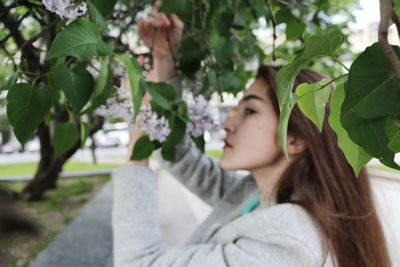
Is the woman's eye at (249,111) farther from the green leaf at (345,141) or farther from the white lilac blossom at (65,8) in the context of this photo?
the green leaf at (345,141)

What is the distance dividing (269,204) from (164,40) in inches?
19.1

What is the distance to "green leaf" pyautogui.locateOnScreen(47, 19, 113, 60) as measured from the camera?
398 millimetres

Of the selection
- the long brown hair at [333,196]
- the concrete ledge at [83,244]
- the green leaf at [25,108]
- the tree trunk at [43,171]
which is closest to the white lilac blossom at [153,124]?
the green leaf at [25,108]

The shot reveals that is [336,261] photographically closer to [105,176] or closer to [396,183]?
[396,183]

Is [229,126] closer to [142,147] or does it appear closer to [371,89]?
[142,147]

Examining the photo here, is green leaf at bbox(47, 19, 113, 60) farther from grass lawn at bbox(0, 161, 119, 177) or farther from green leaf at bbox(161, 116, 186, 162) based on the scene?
grass lawn at bbox(0, 161, 119, 177)

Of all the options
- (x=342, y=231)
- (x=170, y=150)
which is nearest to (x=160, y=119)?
(x=170, y=150)

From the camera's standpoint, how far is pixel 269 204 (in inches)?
36.5

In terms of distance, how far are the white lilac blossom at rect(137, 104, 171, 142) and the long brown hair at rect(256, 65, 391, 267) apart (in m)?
0.33

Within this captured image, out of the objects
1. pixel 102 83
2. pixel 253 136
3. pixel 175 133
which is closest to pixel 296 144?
pixel 253 136

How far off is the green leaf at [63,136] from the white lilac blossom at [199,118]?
245 mm

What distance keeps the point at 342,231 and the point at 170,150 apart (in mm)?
389

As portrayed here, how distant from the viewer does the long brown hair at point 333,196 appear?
2.61ft

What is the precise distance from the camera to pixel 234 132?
96 cm
